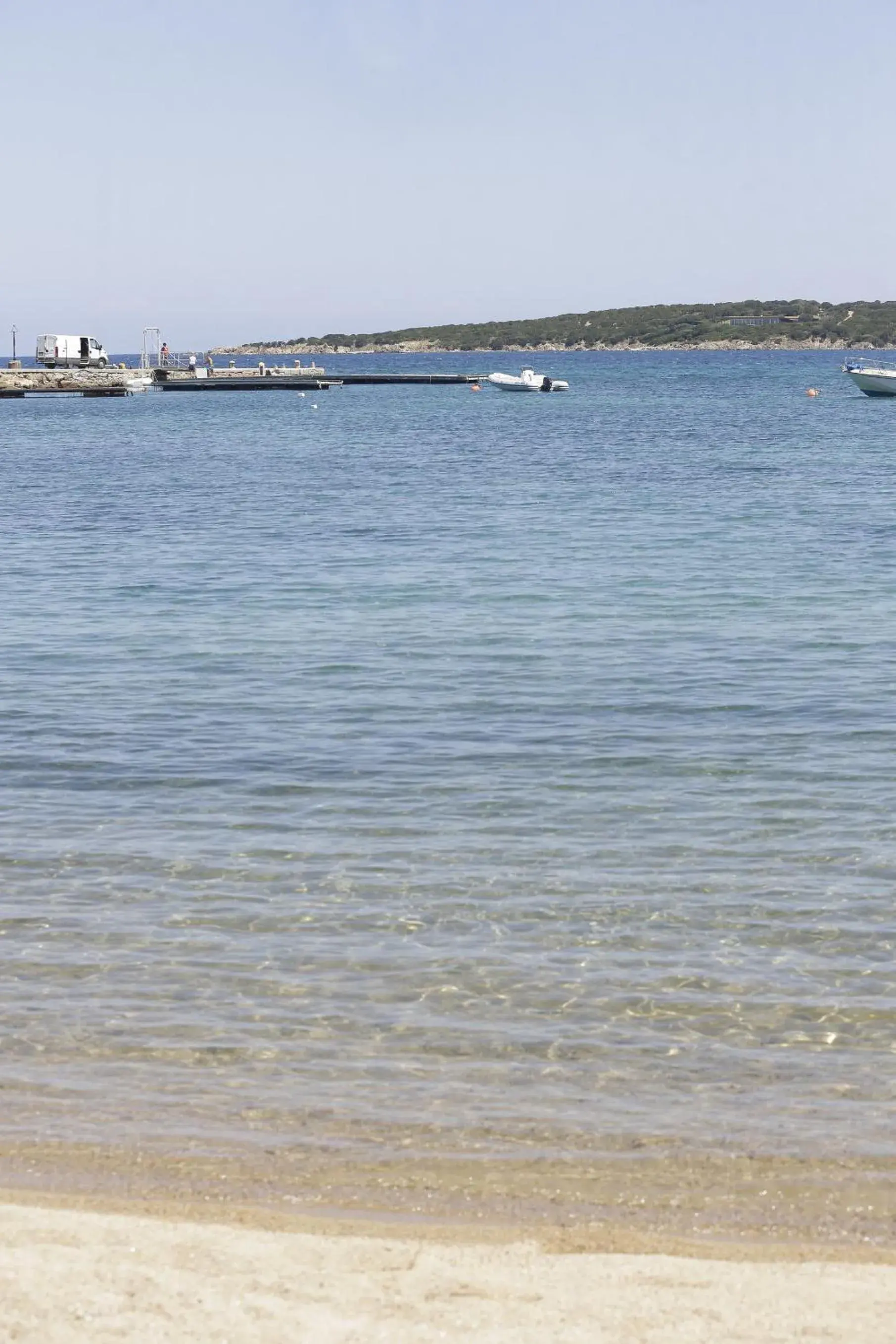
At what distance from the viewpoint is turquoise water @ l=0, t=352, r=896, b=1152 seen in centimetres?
835

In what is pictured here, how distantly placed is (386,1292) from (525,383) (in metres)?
123

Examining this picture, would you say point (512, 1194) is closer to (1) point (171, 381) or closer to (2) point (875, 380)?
(2) point (875, 380)

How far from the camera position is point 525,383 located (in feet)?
414

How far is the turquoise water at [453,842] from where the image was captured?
835 cm

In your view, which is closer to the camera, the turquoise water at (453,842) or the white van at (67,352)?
the turquoise water at (453,842)

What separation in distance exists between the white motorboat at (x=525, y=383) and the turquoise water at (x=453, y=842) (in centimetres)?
9746

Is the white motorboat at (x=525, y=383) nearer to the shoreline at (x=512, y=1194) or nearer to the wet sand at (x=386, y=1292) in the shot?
the shoreline at (x=512, y=1194)

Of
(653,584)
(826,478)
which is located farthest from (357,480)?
(653,584)

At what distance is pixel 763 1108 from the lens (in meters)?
7.96

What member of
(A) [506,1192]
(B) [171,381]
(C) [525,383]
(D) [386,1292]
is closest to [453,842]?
(A) [506,1192]

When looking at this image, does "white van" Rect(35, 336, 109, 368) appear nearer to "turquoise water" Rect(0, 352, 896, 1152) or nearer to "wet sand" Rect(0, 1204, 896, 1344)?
"turquoise water" Rect(0, 352, 896, 1152)

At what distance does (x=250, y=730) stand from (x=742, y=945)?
23.4 ft

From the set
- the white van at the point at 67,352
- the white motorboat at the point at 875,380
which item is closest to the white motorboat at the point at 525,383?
the white motorboat at the point at 875,380

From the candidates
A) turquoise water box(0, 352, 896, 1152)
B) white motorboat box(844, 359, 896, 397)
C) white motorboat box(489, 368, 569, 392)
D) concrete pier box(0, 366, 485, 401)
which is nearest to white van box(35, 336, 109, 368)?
concrete pier box(0, 366, 485, 401)
